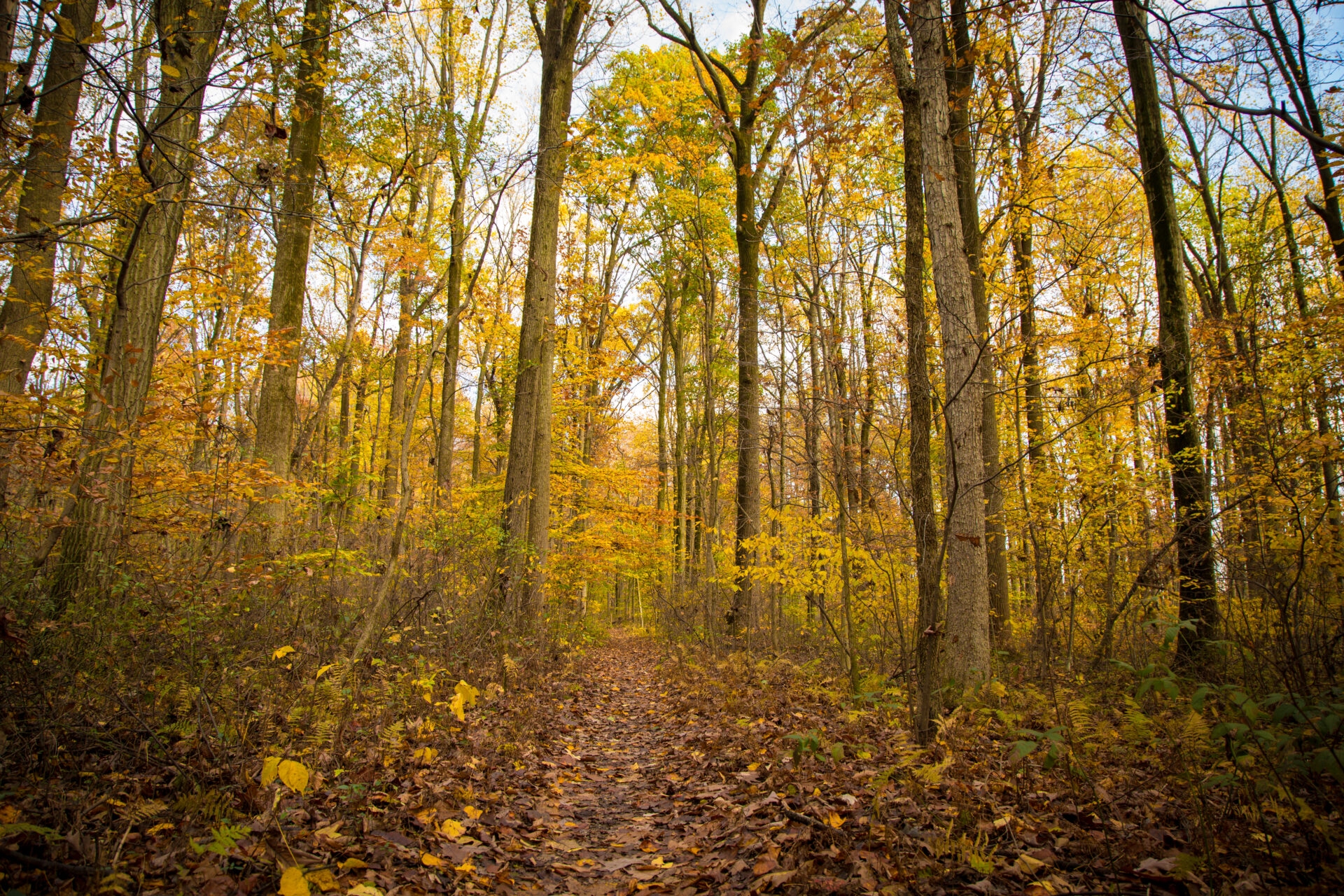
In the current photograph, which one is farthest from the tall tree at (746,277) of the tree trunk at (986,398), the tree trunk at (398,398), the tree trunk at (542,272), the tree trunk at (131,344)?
the tree trunk at (131,344)

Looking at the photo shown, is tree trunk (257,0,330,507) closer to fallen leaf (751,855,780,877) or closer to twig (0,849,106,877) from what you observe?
twig (0,849,106,877)

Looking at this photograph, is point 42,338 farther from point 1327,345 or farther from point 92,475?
point 1327,345

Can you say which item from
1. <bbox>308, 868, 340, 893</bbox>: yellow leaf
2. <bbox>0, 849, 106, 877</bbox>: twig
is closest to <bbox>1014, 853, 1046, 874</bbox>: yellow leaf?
<bbox>308, 868, 340, 893</bbox>: yellow leaf

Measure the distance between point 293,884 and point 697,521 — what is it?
12600 millimetres

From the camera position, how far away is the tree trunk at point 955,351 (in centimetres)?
543

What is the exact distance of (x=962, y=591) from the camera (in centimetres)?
570

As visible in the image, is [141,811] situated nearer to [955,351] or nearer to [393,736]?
[393,736]

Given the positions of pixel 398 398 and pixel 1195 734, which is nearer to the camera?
pixel 1195 734

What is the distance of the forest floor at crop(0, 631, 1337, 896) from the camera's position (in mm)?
2445

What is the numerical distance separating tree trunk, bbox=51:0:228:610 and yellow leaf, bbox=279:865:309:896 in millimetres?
3735

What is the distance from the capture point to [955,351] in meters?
5.58

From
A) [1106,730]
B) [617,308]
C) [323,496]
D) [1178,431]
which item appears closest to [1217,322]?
[1178,431]

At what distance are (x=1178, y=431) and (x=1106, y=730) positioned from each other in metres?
5.13

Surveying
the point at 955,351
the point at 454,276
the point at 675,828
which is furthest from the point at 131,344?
the point at 454,276
